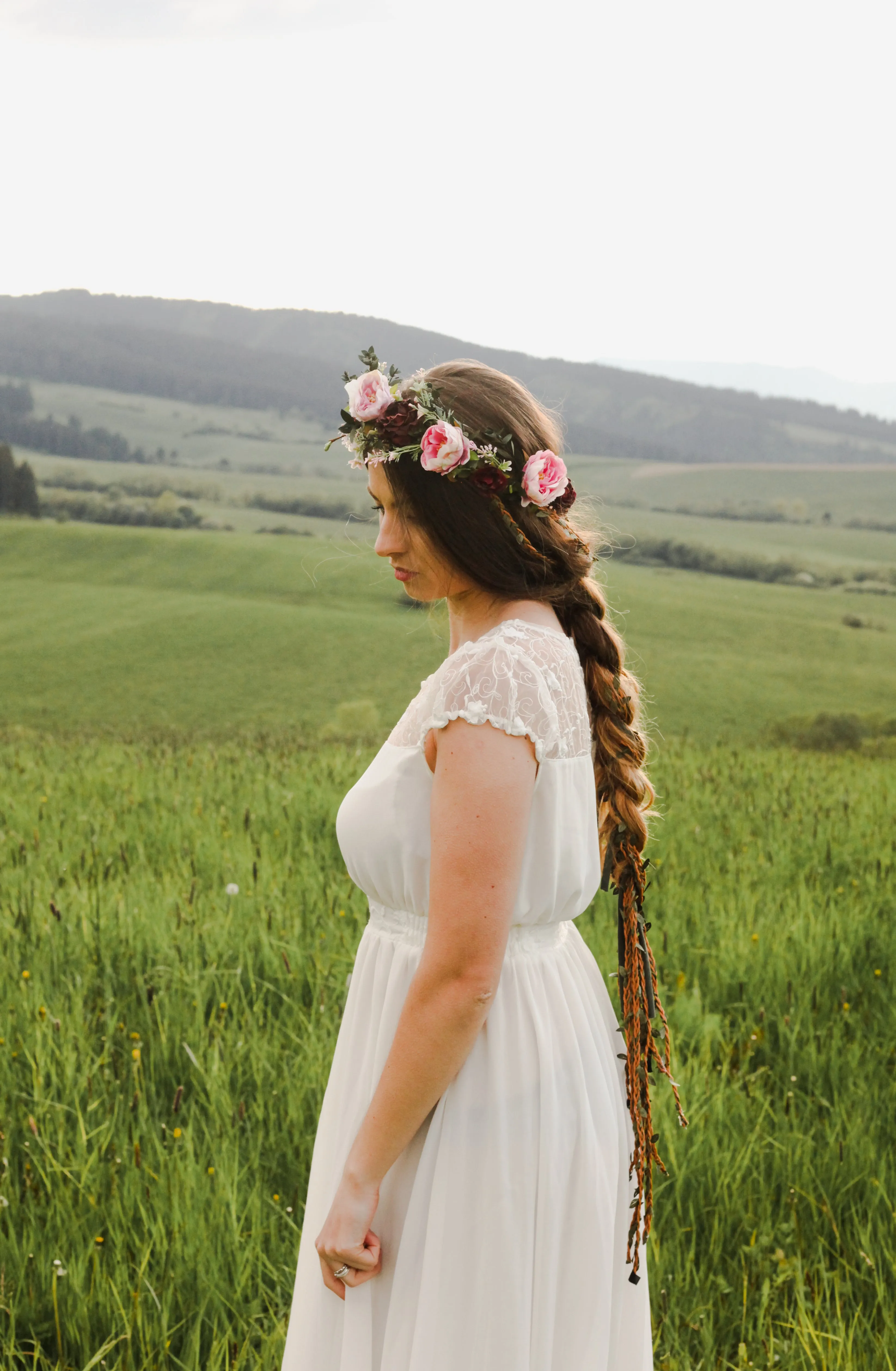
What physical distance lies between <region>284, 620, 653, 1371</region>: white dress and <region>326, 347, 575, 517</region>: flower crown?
0.18m

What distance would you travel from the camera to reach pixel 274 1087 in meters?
2.26

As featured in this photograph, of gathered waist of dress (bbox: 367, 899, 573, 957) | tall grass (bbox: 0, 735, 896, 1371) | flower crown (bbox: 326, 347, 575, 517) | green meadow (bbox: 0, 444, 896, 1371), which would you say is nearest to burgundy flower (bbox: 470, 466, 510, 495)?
flower crown (bbox: 326, 347, 575, 517)

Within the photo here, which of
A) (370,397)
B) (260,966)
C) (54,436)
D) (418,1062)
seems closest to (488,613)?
(370,397)

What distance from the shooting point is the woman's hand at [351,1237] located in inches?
44.9

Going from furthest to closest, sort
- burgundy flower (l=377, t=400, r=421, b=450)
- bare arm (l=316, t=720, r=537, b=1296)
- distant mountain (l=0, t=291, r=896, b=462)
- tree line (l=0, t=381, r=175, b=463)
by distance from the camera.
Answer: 1. distant mountain (l=0, t=291, r=896, b=462)
2. tree line (l=0, t=381, r=175, b=463)
3. burgundy flower (l=377, t=400, r=421, b=450)
4. bare arm (l=316, t=720, r=537, b=1296)

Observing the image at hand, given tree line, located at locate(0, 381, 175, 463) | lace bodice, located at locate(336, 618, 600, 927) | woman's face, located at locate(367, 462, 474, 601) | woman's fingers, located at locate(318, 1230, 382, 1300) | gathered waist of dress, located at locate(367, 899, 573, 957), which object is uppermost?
tree line, located at locate(0, 381, 175, 463)

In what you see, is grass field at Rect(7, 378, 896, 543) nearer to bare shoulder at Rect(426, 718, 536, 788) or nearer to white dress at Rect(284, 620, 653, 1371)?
white dress at Rect(284, 620, 653, 1371)

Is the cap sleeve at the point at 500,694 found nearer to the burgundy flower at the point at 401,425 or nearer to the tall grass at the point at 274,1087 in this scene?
the burgundy flower at the point at 401,425

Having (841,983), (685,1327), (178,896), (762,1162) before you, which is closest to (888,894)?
(841,983)

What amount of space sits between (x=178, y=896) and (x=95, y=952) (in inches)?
16.8

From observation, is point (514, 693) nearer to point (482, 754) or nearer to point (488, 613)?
point (482, 754)

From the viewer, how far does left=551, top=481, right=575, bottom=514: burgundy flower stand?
131cm

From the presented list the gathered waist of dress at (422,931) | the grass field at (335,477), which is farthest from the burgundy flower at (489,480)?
the grass field at (335,477)

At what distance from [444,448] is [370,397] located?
0.65ft
